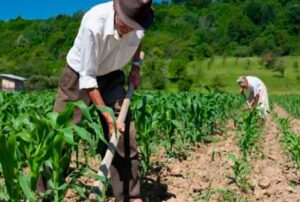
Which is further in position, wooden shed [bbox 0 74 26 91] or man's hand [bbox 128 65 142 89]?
wooden shed [bbox 0 74 26 91]

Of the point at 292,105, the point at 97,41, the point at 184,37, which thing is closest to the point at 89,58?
the point at 97,41

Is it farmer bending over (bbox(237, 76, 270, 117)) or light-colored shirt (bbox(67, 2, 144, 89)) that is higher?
light-colored shirt (bbox(67, 2, 144, 89))

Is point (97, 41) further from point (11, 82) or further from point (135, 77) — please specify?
Answer: point (11, 82)

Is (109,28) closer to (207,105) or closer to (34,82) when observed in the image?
(207,105)

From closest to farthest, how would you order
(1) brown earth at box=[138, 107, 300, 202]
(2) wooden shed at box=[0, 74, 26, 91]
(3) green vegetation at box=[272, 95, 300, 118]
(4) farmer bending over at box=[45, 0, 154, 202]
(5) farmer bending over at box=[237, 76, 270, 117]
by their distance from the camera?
(4) farmer bending over at box=[45, 0, 154, 202] → (1) brown earth at box=[138, 107, 300, 202] → (5) farmer bending over at box=[237, 76, 270, 117] → (3) green vegetation at box=[272, 95, 300, 118] → (2) wooden shed at box=[0, 74, 26, 91]

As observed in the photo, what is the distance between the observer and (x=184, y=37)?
89750mm

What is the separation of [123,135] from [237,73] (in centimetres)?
6212

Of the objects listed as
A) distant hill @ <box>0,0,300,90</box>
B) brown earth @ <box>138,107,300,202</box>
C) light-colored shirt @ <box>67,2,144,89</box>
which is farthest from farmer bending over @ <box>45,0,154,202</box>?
distant hill @ <box>0,0,300,90</box>

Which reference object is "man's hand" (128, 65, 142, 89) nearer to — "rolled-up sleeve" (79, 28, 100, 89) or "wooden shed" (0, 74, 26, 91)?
"rolled-up sleeve" (79, 28, 100, 89)

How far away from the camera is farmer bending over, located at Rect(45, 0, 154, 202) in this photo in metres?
3.23

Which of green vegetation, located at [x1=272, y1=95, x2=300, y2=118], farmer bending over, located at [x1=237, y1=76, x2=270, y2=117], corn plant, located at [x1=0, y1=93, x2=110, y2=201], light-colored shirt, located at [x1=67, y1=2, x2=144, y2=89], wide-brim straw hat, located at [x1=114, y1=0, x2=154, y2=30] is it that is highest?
wide-brim straw hat, located at [x1=114, y1=0, x2=154, y2=30]

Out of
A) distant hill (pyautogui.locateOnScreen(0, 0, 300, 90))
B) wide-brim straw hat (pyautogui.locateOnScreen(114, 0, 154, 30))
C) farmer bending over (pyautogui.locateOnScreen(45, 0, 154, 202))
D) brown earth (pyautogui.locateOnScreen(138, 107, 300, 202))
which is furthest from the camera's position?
distant hill (pyautogui.locateOnScreen(0, 0, 300, 90))

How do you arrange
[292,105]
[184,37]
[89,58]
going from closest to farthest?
1. [89,58]
2. [292,105]
3. [184,37]

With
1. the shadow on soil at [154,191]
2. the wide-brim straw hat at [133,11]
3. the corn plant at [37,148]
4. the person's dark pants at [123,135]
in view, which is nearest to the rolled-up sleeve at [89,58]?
the wide-brim straw hat at [133,11]
